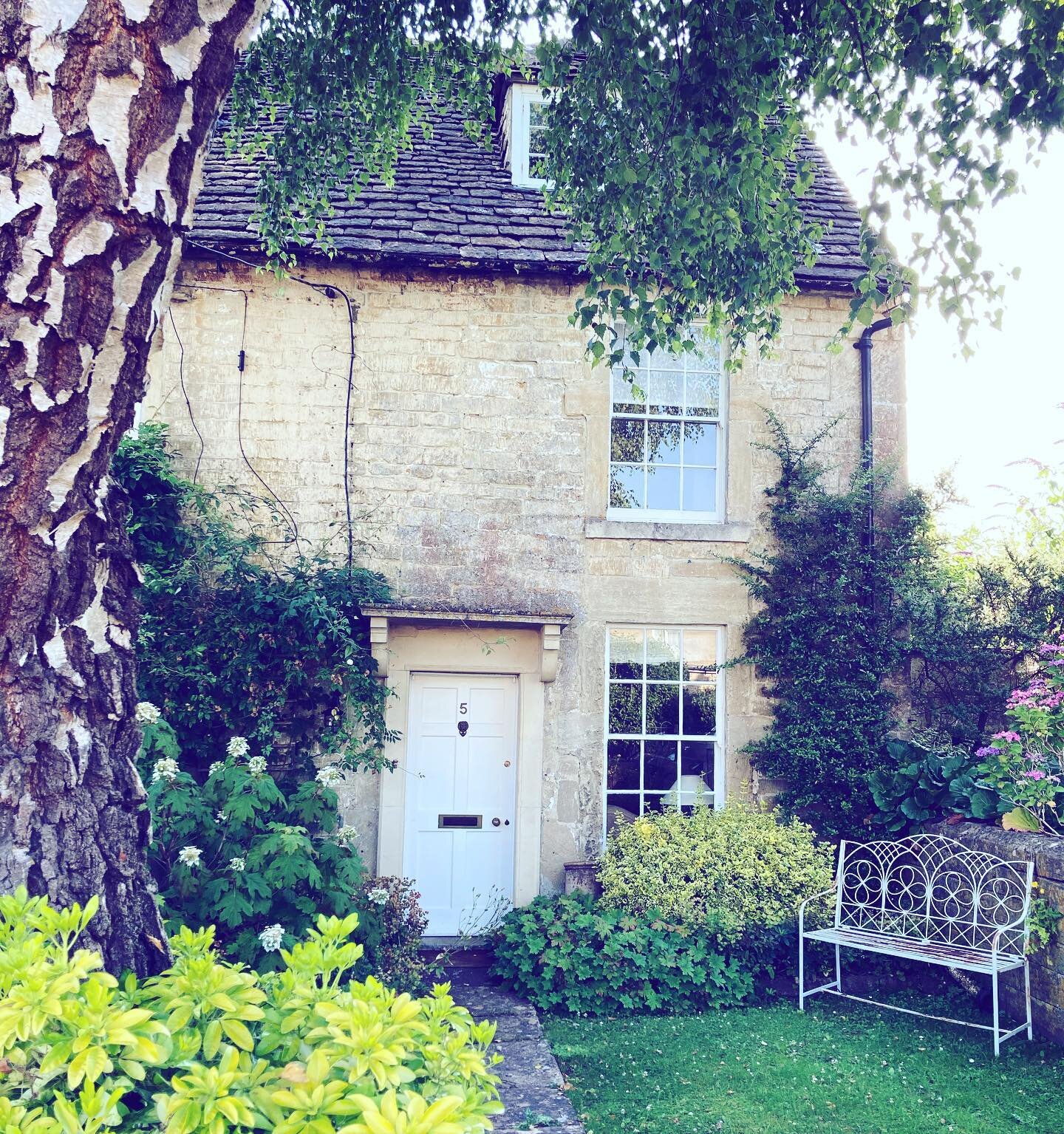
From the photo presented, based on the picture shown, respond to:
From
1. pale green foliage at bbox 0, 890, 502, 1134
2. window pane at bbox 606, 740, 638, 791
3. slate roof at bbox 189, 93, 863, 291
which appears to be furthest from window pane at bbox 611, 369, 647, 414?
pale green foliage at bbox 0, 890, 502, 1134

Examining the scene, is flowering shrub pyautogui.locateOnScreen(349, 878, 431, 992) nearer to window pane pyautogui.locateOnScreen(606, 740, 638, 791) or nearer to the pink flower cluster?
window pane pyautogui.locateOnScreen(606, 740, 638, 791)

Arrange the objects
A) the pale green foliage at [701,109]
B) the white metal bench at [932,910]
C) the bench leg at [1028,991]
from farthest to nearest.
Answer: the white metal bench at [932,910] → the bench leg at [1028,991] → the pale green foliage at [701,109]

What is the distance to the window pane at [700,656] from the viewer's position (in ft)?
27.3

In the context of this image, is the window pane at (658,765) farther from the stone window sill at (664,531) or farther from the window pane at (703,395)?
the window pane at (703,395)

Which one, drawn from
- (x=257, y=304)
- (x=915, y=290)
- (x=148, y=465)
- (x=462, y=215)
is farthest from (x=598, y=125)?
(x=148, y=465)

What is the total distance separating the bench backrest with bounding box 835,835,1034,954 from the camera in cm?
A: 615

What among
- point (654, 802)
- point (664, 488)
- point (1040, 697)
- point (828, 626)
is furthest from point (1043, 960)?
point (664, 488)

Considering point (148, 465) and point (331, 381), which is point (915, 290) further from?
point (148, 465)

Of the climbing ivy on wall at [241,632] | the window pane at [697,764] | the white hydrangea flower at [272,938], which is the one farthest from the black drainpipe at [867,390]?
the white hydrangea flower at [272,938]

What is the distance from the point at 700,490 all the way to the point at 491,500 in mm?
1931

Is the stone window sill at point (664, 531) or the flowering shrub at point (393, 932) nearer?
the flowering shrub at point (393, 932)

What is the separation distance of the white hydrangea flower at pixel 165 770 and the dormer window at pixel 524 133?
6.41 m

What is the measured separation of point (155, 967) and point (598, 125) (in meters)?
5.03

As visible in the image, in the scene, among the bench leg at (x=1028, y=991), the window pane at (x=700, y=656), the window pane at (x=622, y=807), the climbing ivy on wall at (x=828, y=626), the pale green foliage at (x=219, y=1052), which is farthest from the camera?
the window pane at (x=700, y=656)
